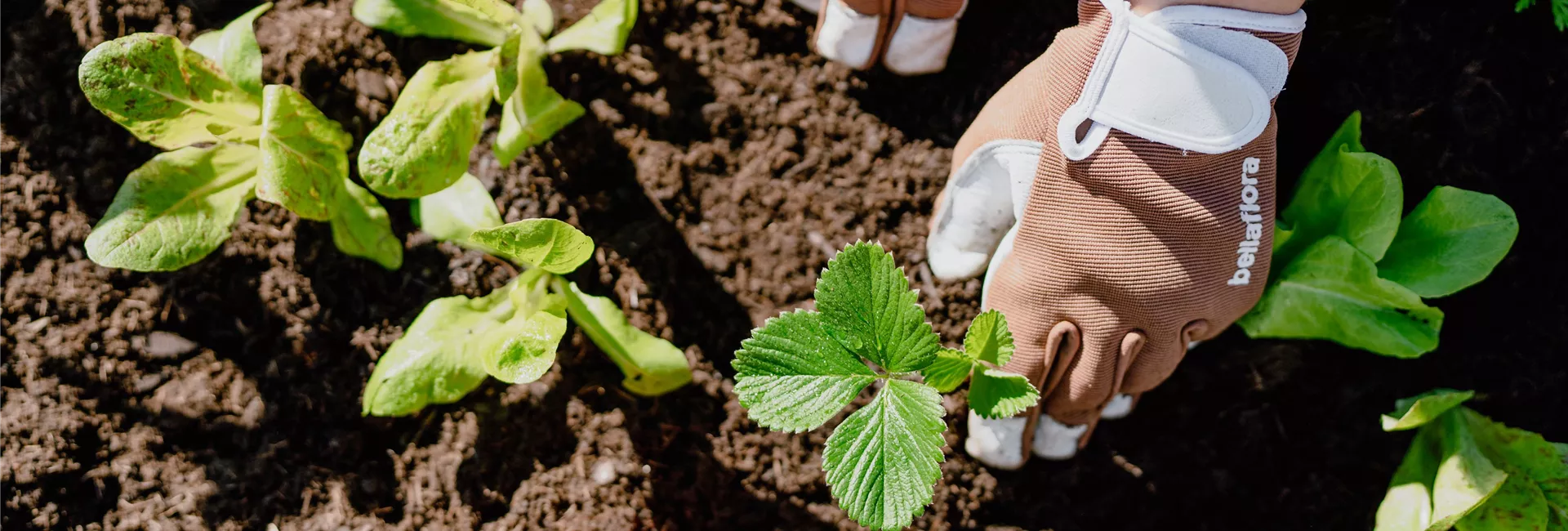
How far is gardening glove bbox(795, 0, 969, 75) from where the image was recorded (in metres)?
1.65

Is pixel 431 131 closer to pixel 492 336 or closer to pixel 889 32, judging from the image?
pixel 492 336

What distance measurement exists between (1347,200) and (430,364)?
61.4 inches

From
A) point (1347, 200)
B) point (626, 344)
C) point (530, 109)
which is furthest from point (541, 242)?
point (1347, 200)

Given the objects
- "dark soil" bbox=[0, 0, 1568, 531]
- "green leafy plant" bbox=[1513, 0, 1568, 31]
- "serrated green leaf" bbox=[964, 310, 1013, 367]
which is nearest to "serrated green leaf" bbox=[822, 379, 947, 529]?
"serrated green leaf" bbox=[964, 310, 1013, 367]

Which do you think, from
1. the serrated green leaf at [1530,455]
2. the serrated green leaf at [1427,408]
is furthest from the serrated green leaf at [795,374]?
the serrated green leaf at [1530,455]

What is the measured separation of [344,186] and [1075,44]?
1257mm

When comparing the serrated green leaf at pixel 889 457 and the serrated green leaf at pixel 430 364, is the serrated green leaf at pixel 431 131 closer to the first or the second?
the serrated green leaf at pixel 430 364

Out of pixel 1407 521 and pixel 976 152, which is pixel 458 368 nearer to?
pixel 976 152

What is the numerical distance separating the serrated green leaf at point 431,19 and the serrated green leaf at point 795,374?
Answer: 79 centimetres

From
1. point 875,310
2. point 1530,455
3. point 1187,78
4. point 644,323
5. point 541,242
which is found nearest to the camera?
point 1187,78

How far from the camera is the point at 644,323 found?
178cm

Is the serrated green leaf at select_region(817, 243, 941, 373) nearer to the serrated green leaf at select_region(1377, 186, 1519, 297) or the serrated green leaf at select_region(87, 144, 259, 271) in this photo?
the serrated green leaf at select_region(1377, 186, 1519, 297)

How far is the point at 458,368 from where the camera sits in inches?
62.3

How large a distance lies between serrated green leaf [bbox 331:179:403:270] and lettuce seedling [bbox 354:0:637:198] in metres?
0.15
